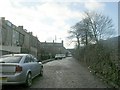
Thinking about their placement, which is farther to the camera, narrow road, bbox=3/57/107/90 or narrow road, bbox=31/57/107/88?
narrow road, bbox=31/57/107/88

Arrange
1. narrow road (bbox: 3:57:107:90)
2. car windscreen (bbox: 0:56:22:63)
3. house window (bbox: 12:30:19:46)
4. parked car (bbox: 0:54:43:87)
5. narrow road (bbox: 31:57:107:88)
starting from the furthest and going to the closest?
house window (bbox: 12:30:19:46) → narrow road (bbox: 31:57:107:88) → narrow road (bbox: 3:57:107:90) → car windscreen (bbox: 0:56:22:63) → parked car (bbox: 0:54:43:87)

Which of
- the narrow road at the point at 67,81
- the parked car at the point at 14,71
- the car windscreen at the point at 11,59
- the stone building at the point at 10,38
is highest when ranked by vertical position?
the stone building at the point at 10,38

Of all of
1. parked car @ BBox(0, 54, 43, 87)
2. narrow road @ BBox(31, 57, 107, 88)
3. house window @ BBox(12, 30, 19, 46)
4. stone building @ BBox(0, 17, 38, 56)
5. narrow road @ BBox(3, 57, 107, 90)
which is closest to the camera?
parked car @ BBox(0, 54, 43, 87)

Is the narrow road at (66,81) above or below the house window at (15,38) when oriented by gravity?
below

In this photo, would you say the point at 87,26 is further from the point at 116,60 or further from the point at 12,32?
the point at 116,60

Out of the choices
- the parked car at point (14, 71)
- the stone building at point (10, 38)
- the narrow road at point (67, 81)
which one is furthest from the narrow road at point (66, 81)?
the stone building at point (10, 38)

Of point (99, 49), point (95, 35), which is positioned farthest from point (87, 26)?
point (99, 49)

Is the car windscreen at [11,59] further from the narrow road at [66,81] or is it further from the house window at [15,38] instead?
the house window at [15,38]

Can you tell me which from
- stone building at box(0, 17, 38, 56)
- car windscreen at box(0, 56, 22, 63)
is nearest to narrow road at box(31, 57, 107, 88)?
car windscreen at box(0, 56, 22, 63)

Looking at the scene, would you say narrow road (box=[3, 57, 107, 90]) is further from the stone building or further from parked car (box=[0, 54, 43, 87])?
the stone building

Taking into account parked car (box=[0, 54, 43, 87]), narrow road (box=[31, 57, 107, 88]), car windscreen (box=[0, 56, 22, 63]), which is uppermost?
car windscreen (box=[0, 56, 22, 63])

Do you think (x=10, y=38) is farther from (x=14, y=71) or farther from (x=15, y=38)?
(x=14, y=71)

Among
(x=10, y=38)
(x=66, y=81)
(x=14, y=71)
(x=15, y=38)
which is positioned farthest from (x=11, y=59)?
(x=15, y=38)

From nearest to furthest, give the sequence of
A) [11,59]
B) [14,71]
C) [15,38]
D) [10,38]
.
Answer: [14,71] → [11,59] → [10,38] → [15,38]
